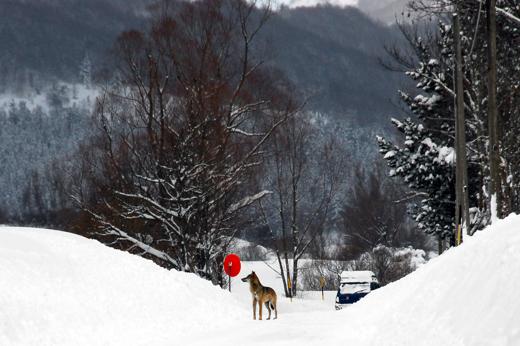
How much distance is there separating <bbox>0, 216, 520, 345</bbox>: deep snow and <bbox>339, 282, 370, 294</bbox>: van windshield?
7.50 m

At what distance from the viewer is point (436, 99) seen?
31.4 meters

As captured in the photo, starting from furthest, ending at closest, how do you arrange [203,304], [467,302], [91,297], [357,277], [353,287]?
[357,277]
[353,287]
[203,304]
[91,297]
[467,302]

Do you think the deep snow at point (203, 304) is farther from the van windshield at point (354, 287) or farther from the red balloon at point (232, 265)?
the van windshield at point (354, 287)

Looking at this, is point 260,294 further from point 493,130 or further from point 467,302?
point 467,302

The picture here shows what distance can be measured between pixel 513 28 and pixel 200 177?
1423 centimetres

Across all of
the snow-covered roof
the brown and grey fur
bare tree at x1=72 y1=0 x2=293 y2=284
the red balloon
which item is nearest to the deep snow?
the brown and grey fur

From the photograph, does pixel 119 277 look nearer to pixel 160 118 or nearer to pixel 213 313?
pixel 213 313

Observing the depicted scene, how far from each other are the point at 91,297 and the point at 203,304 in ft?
11.7

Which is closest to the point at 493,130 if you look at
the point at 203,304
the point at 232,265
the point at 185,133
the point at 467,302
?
the point at 203,304

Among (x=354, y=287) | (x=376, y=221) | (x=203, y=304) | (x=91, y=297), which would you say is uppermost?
(x=376, y=221)

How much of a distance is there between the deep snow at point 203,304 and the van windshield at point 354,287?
7503 mm

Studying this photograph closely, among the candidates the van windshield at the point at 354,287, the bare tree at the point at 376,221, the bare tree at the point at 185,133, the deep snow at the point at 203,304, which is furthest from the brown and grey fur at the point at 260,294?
the bare tree at the point at 376,221

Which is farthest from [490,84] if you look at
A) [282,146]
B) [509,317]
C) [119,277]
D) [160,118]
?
[282,146]

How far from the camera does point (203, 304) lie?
18297mm
